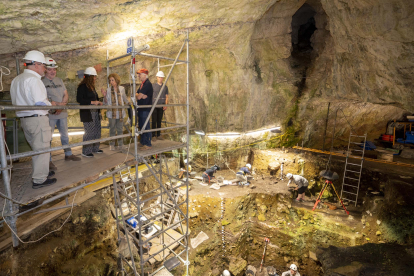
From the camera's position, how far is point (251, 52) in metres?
10.7

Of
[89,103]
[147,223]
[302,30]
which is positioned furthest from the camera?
[302,30]

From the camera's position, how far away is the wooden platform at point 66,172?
276cm

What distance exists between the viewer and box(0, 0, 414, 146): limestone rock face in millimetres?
4793

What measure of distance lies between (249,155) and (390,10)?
8.32 m

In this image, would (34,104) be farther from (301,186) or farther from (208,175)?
(301,186)

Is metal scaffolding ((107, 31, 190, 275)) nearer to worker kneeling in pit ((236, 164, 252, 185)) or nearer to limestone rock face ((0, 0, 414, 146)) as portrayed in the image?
limestone rock face ((0, 0, 414, 146))

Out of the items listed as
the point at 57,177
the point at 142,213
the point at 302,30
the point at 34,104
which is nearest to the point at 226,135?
the point at 142,213

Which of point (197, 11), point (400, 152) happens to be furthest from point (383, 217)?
point (197, 11)

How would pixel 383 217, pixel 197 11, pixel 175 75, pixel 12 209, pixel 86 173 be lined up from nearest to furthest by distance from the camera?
pixel 12 209 → pixel 86 173 → pixel 197 11 → pixel 383 217 → pixel 175 75

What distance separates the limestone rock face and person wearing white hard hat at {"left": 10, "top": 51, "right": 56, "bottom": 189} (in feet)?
5.23

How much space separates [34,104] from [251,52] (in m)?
9.84

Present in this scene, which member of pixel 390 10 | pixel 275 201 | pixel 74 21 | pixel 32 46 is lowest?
pixel 275 201

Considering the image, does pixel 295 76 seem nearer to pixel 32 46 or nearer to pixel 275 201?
pixel 275 201

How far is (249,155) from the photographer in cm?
1227
